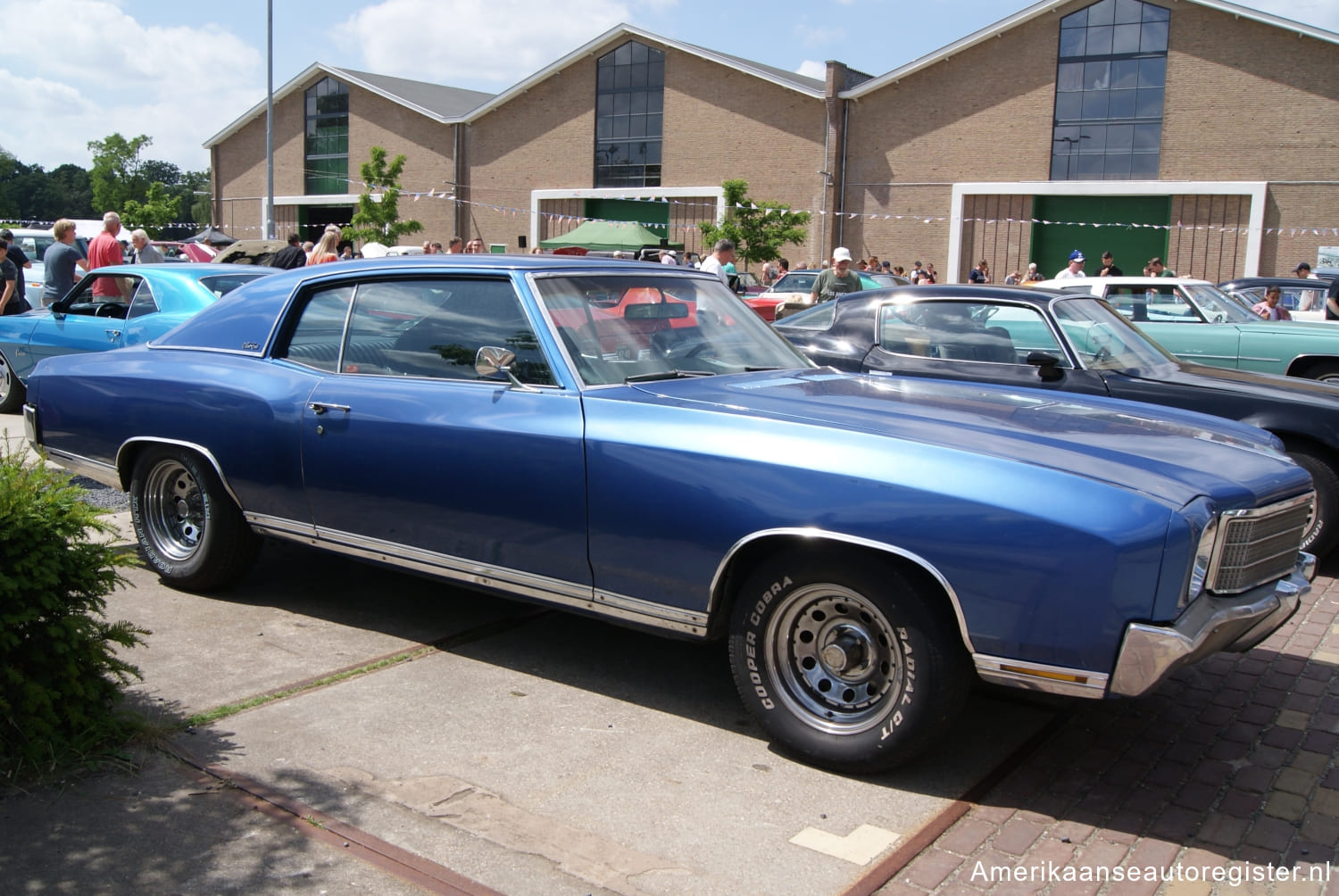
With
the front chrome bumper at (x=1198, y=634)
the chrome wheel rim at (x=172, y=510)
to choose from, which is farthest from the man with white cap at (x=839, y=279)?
the front chrome bumper at (x=1198, y=634)

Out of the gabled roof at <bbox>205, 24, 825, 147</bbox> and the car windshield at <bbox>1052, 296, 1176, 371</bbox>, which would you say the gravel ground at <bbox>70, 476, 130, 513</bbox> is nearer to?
the car windshield at <bbox>1052, 296, 1176, 371</bbox>

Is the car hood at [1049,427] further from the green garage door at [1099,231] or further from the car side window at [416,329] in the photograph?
the green garage door at [1099,231]

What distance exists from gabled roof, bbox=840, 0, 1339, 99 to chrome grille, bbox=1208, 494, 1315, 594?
95.3 feet

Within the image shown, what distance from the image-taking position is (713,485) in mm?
3574

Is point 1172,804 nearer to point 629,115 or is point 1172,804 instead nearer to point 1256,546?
point 1256,546

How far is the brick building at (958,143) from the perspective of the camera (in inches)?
1118

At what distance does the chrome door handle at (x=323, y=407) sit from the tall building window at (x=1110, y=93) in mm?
29858

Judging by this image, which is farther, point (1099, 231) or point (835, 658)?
point (1099, 231)

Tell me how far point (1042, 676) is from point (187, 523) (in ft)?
13.0

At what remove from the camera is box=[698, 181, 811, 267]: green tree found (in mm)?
32844

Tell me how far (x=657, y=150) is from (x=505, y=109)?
22.4 ft

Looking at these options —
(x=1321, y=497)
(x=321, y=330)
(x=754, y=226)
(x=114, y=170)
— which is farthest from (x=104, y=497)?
(x=114, y=170)

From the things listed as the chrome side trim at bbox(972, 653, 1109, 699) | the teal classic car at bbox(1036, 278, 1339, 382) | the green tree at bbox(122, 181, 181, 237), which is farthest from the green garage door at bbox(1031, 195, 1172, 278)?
the green tree at bbox(122, 181, 181, 237)

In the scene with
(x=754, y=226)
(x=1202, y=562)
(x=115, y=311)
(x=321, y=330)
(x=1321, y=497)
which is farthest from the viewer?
(x=754, y=226)
